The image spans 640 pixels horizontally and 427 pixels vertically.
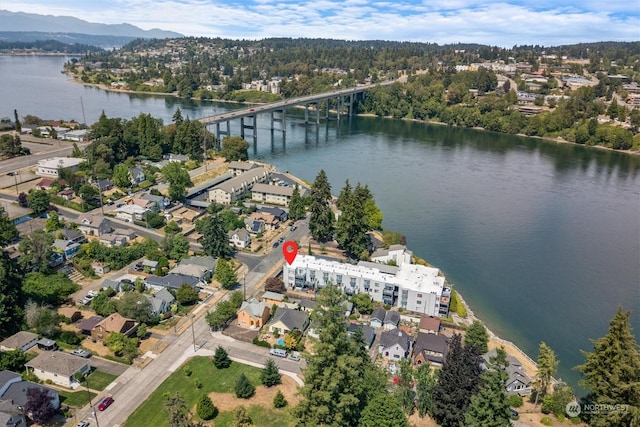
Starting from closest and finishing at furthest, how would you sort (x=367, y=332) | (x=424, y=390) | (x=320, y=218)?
(x=424, y=390) < (x=367, y=332) < (x=320, y=218)

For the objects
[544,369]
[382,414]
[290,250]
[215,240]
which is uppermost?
[382,414]

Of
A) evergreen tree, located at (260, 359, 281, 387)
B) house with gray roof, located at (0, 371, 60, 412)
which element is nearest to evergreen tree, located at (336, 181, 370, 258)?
evergreen tree, located at (260, 359, 281, 387)

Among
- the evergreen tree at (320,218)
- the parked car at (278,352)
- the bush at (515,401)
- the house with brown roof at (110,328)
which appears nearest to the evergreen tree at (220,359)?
the parked car at (278,352)

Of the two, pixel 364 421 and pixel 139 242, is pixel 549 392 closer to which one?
pixel 364 421

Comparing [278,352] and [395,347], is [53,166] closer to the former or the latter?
[278,352]

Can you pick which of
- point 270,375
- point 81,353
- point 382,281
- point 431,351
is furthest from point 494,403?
point 81,353

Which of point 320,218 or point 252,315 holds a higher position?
point 320,218

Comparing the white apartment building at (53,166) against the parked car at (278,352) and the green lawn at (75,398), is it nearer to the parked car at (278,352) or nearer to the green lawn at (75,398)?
the green lawn at (75,398)
